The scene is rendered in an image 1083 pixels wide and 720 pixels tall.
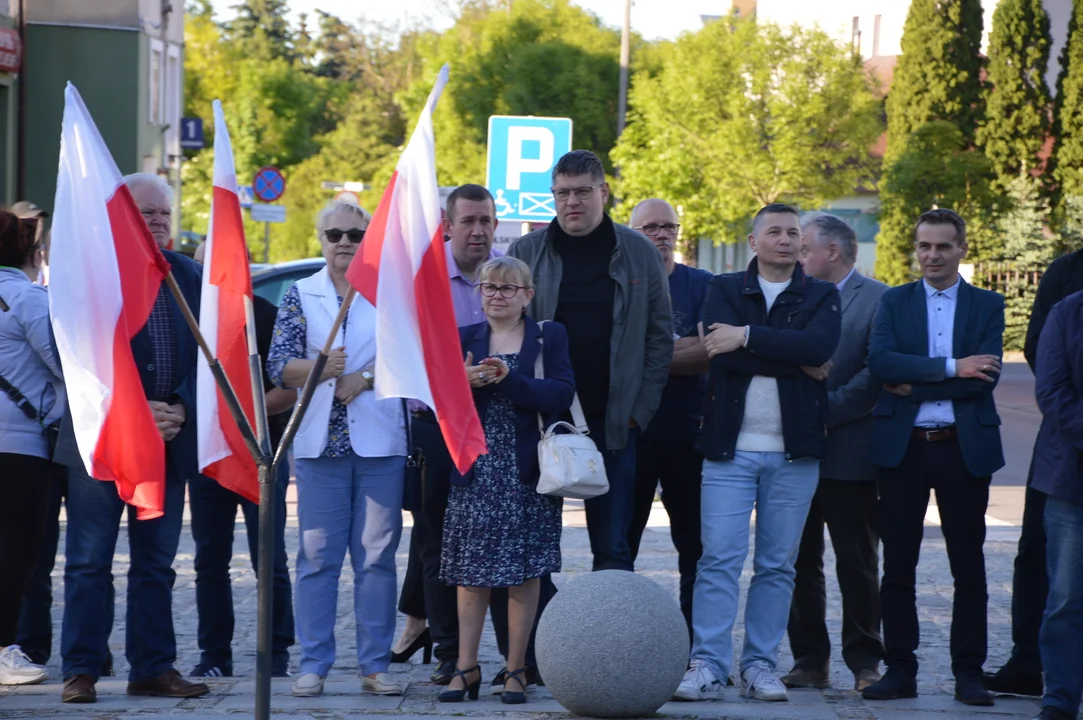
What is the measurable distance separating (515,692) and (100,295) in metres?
2.57

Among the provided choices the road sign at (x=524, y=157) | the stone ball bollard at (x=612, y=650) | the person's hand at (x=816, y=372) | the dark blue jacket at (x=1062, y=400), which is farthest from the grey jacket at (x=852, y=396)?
the road sign at (x=524, y=157)

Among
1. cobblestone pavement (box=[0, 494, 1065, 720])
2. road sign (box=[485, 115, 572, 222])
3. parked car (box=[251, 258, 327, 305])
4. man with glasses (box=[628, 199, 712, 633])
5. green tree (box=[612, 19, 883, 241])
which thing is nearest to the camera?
cobblestone pavement (box=[0, 494, 1065, 720])

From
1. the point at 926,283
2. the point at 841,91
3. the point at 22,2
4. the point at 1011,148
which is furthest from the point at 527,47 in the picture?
the point at 926,283

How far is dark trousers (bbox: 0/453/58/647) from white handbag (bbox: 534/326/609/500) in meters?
2.26

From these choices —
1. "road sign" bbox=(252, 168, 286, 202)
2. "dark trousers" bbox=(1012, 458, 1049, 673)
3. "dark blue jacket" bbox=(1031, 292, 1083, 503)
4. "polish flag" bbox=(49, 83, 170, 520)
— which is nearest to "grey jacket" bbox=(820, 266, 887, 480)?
"dark trousers" bbox=(1012, 458, 1049, 673)

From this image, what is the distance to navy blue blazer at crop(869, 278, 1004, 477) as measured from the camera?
6.66 m

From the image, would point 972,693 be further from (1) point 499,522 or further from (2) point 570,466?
(1) point 499,522

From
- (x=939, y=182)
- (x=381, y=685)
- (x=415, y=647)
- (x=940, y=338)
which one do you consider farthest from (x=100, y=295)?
(x=939, y=182)

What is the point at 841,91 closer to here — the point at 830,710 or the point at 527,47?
the point at 527,47

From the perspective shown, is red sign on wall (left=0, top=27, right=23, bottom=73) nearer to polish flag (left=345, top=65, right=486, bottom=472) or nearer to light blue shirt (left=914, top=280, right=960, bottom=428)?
light blue shirt (left=914, top=280, right=960, bottom=428)

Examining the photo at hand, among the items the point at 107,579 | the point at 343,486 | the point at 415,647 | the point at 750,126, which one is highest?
the point at 750,126

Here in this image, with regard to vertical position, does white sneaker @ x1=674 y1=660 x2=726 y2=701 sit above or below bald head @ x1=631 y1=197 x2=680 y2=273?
below

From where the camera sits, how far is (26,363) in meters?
6.79

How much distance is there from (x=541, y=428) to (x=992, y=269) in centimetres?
3826
